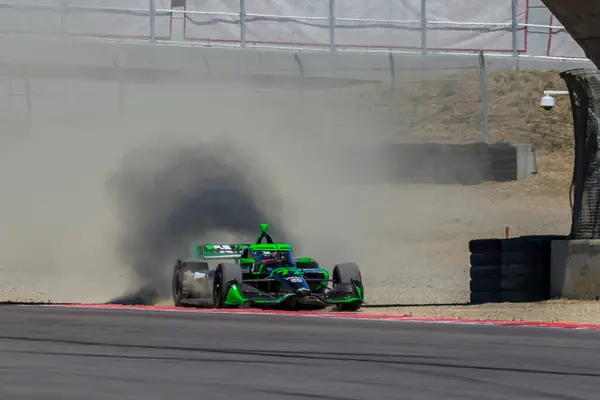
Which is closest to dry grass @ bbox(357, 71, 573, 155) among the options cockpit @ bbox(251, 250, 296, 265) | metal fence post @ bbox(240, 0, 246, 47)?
metal fence post @ bbox(240, 0, 246, 47)

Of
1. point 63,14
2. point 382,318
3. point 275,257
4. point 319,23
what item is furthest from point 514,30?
point 382,318

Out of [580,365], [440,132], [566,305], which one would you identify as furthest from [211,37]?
[580,365]

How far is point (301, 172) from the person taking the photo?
28797mm

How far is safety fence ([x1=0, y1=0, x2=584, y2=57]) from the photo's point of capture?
30.9 meters

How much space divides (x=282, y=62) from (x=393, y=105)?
107 inches

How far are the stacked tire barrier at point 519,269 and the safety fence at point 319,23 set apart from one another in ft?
49.2

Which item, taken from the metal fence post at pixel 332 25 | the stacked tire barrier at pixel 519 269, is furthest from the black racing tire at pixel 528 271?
the metal fence post at pixel 332 25

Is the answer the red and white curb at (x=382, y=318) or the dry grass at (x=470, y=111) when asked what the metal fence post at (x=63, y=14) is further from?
the red and white curb at (x=382, y=318)

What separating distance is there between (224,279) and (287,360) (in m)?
7.24

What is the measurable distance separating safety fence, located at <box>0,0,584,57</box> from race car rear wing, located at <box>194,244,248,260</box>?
38.8ft

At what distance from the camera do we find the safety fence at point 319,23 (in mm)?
30891

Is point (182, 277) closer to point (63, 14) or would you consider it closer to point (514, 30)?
point (63, 14)

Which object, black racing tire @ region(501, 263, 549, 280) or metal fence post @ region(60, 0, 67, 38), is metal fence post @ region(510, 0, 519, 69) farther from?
black racing tire @ region(501, 263, 549, 280)

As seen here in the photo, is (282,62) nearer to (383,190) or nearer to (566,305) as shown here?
(383,190)
